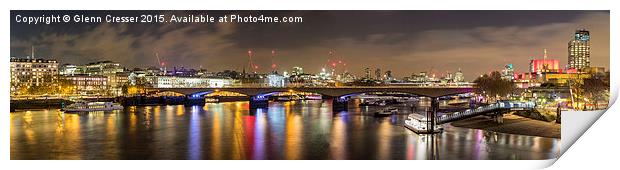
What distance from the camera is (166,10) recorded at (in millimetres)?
7211

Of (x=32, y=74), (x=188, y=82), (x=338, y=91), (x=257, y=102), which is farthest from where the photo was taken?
(x=188, y=82)

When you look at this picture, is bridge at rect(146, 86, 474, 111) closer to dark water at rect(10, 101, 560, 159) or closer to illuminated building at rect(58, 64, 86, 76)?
dark water at rect(10, 101, 560, 159)

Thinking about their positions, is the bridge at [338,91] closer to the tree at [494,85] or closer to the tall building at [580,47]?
the tree at [494,85]

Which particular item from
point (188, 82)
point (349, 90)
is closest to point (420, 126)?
point (349, 90)

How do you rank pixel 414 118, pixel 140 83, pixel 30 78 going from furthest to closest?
pixel 140 83, pixel 30 78, pixel 414 118

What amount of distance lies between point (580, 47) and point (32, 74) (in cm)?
1728

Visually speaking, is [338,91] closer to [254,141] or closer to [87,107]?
[87,107]

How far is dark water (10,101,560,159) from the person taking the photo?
8.92 meters

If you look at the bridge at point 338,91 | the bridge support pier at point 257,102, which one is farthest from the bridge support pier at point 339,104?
the bridge support pier at point 257,102

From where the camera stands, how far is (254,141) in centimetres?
1045
